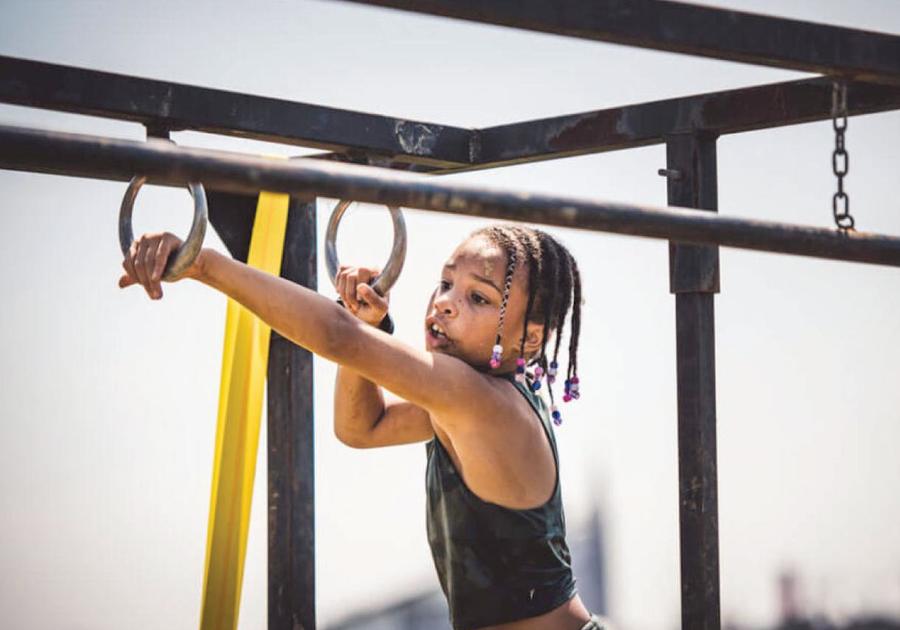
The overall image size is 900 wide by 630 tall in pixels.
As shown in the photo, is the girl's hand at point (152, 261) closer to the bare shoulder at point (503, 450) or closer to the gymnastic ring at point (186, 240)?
the gymnastic ring at point (186, 240)

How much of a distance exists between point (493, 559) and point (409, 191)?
2.95 feet

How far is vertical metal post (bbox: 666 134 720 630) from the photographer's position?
250 cm

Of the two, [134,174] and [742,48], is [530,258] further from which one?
[134,174]

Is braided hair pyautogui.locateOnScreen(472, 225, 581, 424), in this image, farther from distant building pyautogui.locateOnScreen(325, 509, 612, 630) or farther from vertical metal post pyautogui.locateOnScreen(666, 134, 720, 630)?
distant building pyautogui.locateOnScreen(325, 509, 612, 630)

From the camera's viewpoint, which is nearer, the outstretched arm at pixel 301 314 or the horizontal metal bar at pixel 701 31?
the horizontal metal bar at pixel 701 31

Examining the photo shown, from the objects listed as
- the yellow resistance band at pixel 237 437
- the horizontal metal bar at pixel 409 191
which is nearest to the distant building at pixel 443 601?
the yellow resistance band at pixel 237 437

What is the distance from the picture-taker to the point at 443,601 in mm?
3314

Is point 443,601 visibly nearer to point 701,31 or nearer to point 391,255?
point 391,255

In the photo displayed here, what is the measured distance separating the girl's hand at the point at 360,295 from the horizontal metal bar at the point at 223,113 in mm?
541

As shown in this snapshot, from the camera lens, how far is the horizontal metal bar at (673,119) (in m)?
2.42

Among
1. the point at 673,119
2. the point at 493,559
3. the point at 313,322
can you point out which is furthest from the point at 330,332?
the point at 673,119

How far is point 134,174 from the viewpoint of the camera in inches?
58.4

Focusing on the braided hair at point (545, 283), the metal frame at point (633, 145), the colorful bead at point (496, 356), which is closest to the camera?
the metal frame at point (633, 145)

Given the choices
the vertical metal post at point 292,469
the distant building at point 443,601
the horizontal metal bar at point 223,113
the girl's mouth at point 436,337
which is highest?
the horizontal metal bar at point 223,113
